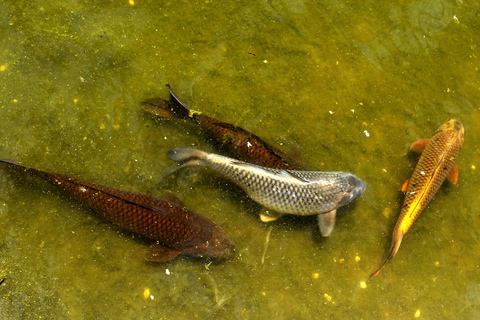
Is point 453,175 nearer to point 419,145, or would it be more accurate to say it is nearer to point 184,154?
point 419,145

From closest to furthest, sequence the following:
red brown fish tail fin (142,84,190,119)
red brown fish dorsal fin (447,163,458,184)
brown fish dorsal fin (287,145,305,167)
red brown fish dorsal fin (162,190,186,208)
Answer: red brown fish dorsal fin (162,190,186,208) → red brown fish tail fin (142,84,190,119) → brown fish dorsal fin (287,145,305,167) → red brown fish dorsal fin (447,163,458,184)

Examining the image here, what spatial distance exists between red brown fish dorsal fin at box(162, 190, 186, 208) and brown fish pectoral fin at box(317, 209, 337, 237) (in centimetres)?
153

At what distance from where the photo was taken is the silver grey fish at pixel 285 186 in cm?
365

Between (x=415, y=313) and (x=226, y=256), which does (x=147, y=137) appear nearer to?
(x=226, y=256)

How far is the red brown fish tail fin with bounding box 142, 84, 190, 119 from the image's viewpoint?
12.9 feet

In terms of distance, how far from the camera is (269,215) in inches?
153

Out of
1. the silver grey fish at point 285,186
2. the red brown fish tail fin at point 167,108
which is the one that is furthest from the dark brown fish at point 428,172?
the red brown fish tail fin at point 167,108

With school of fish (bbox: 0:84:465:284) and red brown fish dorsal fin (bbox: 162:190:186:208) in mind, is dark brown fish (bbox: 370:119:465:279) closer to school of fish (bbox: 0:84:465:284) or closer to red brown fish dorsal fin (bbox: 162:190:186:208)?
school of fish (bbox: 0:84:465:284)

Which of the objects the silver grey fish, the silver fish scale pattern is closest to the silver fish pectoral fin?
the silver grey fish

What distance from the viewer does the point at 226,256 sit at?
3713 mm

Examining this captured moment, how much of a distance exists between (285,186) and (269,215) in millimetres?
448

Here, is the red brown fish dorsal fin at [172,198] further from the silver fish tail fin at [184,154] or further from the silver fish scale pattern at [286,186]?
the silver fish scale pattern at [286,186]

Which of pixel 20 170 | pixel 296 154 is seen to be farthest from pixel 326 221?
pixel 20 170

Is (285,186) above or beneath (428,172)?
beneath
